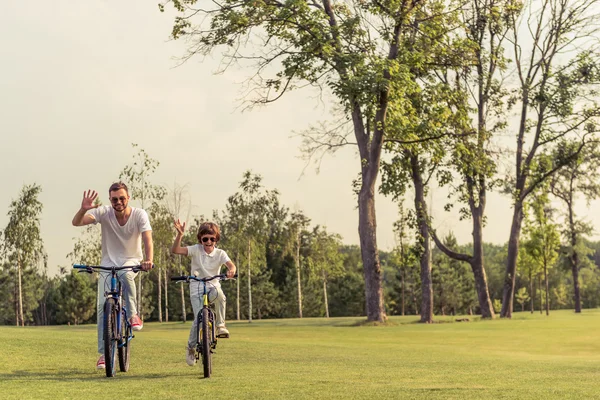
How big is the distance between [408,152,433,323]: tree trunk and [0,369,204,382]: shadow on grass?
29867mm

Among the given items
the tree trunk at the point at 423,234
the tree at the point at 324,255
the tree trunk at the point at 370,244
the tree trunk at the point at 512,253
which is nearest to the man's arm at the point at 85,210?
the tree trunk at the point at 370,244

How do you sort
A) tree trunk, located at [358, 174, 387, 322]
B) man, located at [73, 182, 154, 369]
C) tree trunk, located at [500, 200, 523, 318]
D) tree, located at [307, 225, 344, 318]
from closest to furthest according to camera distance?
man, located at [73, 182, 154, 369] → tree trunk, located at [358, 174, 387, 322] → tree trunk, located at [500, 200, 523, 318] → tree, located at [307, 225, 344, 318]

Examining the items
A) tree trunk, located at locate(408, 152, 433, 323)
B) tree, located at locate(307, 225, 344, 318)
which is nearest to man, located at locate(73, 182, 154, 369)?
tree trunk, located at locate(408, 152, 433, 323)

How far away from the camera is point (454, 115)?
3753 cm

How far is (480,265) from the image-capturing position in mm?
44250

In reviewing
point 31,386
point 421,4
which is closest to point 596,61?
point 421,4

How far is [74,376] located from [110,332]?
4.99 ft

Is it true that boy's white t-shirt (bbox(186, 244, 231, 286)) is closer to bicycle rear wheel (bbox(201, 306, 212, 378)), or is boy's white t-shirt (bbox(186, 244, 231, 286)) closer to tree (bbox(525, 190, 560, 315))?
bicycle rear wheel (bbox(201, 306, 212, 378))

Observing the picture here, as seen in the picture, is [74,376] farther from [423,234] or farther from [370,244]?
[423,234]

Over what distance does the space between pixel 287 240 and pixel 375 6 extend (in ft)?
157

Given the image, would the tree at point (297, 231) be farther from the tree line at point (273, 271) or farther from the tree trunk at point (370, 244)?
the tree trunk at point (370, 244)

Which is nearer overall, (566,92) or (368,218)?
(368,218)

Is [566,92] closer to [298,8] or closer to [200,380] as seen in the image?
[298,8]

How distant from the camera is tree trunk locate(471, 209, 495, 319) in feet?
142
